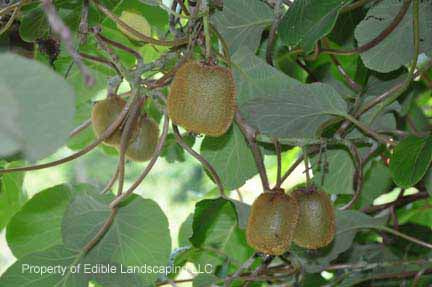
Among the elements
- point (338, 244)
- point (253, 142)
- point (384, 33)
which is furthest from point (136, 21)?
point (338, 244)

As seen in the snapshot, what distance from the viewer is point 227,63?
942 mm

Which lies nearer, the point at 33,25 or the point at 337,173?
the point at 33,25

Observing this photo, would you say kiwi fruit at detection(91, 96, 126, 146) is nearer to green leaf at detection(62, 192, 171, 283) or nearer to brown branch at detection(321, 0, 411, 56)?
green leaf at detection(62, 192, 171, 283)

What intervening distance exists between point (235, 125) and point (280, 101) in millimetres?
146

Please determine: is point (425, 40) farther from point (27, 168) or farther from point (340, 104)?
point (27, 168)

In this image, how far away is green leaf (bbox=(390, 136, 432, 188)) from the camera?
935 millimetres

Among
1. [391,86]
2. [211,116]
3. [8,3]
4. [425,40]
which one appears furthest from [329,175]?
[8,3]

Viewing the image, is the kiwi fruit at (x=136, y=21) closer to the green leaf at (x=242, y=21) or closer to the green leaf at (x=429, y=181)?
the green leaf at (x=242, y=21)

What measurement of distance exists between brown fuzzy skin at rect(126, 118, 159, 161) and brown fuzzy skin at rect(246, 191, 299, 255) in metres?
0.21

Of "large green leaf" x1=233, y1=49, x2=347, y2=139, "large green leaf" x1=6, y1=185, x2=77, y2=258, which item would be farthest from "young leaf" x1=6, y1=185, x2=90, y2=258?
"large green leaf" x1=233, y1=49, x2=347, y2=139

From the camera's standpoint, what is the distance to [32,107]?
0.38m

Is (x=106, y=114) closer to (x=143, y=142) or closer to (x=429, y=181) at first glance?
(x=143, y=142)

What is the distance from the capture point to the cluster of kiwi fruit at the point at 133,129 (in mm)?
981

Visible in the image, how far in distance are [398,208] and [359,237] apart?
0.09 metres
